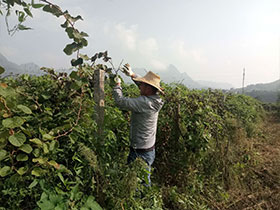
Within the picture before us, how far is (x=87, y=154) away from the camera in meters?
1.94

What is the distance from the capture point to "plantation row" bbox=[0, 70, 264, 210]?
168cm

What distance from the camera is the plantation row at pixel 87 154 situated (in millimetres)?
1678

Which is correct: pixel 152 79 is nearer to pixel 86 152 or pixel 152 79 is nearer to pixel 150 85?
pixel 150 85

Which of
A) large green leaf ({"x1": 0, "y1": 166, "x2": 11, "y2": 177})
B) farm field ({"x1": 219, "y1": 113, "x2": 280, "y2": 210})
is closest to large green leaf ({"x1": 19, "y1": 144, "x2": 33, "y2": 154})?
large green leaf ({"x1": 0, "y1": 166, "x2": 11, "y2": 177})

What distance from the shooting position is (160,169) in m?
3.56

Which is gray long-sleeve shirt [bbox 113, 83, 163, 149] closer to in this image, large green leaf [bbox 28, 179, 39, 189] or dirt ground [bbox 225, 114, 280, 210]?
large green leaf [bbox 28, 179, 39, 189]

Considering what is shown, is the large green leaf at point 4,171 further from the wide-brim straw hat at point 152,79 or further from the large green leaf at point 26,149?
the wide-brim straw hat at point 152,79

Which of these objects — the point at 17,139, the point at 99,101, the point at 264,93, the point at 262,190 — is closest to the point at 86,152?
the point at 99,101

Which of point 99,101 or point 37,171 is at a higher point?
point 99,101

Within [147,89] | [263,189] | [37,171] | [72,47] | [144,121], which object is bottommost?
[263,189]

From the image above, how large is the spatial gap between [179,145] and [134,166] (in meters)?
1.62

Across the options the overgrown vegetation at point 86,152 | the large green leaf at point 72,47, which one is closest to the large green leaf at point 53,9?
the overgrown vegetation at point 86,152

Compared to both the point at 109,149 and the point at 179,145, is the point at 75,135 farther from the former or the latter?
the point at 179,145

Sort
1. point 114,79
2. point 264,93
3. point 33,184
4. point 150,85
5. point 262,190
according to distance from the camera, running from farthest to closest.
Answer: point 264,93
point 262,190
point 150,85
point 114,79
point 33,184
